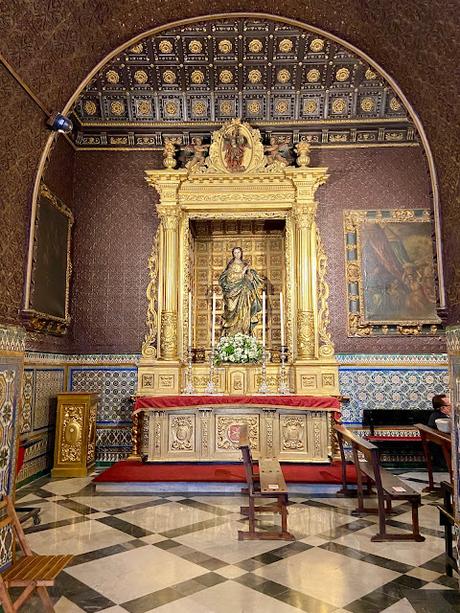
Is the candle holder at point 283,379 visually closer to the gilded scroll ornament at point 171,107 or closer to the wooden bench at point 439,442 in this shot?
the wooden bench at point 439,442

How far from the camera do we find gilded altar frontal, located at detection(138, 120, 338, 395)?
8.19 meters

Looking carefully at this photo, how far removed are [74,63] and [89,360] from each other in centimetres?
589

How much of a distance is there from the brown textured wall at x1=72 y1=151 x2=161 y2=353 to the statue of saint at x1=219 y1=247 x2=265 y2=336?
1.47 meters

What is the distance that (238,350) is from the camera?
7.92 metres

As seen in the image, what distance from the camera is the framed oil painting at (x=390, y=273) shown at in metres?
8.38

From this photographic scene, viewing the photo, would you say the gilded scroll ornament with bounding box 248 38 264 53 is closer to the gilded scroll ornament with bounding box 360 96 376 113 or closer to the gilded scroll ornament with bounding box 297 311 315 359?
the gilded scroll ornament with bounding box 360 96 376 113

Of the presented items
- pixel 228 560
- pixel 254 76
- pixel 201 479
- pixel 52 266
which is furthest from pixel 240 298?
pixel 228 560

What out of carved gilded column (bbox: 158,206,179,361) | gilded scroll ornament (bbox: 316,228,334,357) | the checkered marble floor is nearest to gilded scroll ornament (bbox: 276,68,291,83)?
gilded scroll ornament (bbox: 316,228,334,357)

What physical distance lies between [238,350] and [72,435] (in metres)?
2.89

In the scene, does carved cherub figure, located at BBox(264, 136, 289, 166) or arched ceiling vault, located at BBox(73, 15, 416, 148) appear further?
carved cherub figure, located at BBox(264, 136, 289, 166)

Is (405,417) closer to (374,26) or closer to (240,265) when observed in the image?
(240,265)

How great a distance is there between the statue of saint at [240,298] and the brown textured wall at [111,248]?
147cm

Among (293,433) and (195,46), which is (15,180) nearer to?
(293,433)

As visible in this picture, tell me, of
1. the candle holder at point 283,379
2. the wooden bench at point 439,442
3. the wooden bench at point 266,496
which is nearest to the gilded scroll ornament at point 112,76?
the candle holder at point 283,379
